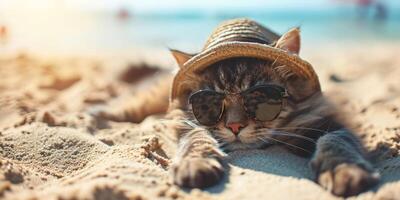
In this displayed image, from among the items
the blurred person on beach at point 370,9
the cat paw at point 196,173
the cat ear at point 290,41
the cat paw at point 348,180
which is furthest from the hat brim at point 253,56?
the blurred person on beach at point 370,9

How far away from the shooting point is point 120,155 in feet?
9.33

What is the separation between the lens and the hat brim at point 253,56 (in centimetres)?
303

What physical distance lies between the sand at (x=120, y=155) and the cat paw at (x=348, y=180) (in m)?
0.04

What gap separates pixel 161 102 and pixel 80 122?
1.01 meters

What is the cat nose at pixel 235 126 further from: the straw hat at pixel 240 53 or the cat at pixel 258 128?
the straw hat at pixel 240 53

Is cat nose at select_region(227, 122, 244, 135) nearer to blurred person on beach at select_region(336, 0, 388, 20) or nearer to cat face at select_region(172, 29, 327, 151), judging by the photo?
cat face at select_region(172, 29, 327, 151)

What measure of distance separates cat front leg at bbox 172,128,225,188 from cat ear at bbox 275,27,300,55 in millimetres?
744

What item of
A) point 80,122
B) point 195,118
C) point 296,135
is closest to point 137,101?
point 80,122

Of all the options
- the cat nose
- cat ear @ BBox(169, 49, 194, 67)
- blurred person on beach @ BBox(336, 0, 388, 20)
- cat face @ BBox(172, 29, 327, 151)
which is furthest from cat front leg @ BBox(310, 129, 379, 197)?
blurred person on beach @ BBox(336, 0, 388, 20)

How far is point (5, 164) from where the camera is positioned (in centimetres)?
252

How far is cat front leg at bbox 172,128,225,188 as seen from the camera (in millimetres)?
2389

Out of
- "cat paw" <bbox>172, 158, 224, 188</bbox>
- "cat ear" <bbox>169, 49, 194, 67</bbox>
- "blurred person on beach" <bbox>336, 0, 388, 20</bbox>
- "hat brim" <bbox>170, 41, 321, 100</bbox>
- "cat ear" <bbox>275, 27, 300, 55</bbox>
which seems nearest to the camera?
"cat paw" <bbox>172, 158, 224, 188</bbox>

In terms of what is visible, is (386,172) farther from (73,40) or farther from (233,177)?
(73,40)

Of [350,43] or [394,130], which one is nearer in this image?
[394,130]
